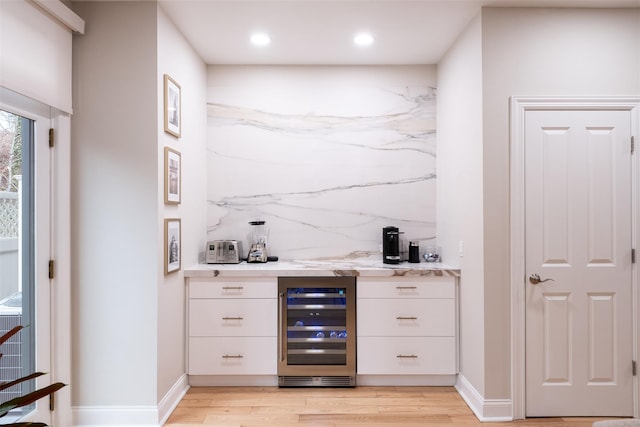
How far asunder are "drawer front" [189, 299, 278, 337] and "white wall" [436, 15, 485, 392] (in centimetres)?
148

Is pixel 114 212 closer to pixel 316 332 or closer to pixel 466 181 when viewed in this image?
pixel 316 332

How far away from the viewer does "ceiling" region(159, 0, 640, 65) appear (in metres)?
2.84

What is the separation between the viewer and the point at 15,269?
237 centimetres

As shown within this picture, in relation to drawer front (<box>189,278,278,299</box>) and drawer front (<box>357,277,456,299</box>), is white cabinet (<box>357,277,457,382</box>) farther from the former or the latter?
drawer front (<box>189,278,278,299</box>)

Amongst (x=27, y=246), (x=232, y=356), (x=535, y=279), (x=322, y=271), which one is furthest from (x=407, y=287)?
(x=27, y=246)

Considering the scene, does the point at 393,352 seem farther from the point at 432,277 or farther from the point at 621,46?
the point at 621,46

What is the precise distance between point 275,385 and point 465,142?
2.42 metres

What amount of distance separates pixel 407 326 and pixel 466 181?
1.22 m

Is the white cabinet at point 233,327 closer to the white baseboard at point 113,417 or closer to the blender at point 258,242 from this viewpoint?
the blender at point 258,242

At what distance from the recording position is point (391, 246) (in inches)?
144

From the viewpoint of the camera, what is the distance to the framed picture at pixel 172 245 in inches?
113

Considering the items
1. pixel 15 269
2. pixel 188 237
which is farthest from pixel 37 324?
pixel 188 237

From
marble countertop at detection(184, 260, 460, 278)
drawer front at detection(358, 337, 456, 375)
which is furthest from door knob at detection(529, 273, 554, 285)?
drawer front at detection(358, 337, 456, 375)

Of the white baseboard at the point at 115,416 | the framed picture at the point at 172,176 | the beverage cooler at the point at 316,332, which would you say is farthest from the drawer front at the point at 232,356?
the framed picture at the point at 172,176
